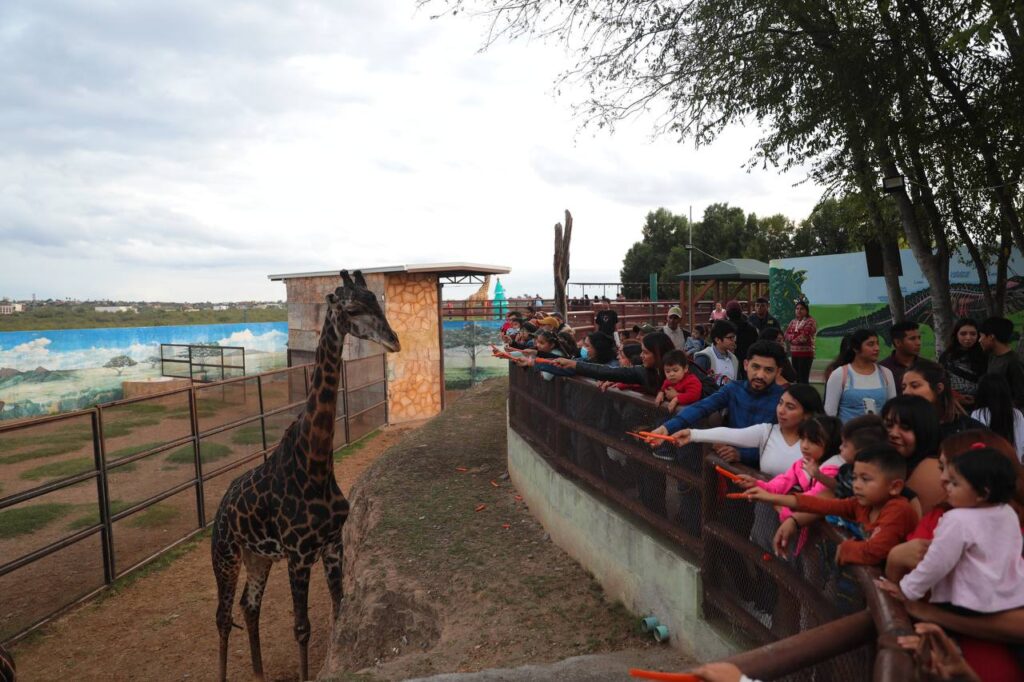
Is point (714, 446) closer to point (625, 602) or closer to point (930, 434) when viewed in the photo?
point (930, 434)

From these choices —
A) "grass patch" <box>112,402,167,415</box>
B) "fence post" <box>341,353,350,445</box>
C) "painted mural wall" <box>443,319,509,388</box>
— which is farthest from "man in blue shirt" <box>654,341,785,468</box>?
"grass patch" <box>112,402,167,415</box>

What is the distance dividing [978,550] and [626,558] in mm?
2899

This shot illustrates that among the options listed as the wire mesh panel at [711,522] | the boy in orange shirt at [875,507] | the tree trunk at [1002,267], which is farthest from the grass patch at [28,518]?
the tree trunk at [1002,267]

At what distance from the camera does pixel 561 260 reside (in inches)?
534

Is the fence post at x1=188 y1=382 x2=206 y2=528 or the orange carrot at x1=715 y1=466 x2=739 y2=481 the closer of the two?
the orange carrot at x1=715 y1=466 x2=739 y2=481

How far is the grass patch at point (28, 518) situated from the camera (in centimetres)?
888

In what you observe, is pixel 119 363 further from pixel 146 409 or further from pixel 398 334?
pixel 398 334

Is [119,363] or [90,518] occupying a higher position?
[119,363]

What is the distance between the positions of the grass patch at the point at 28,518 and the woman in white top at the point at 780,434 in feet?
31.3

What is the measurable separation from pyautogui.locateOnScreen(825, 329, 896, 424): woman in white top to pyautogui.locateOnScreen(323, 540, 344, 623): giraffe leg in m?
3.97

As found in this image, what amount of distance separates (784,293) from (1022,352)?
8823 mm

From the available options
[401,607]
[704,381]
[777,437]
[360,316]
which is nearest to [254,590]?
[401,607]

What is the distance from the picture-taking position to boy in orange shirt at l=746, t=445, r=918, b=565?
209cm

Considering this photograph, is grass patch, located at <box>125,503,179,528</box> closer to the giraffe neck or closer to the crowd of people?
the giraffe neck
